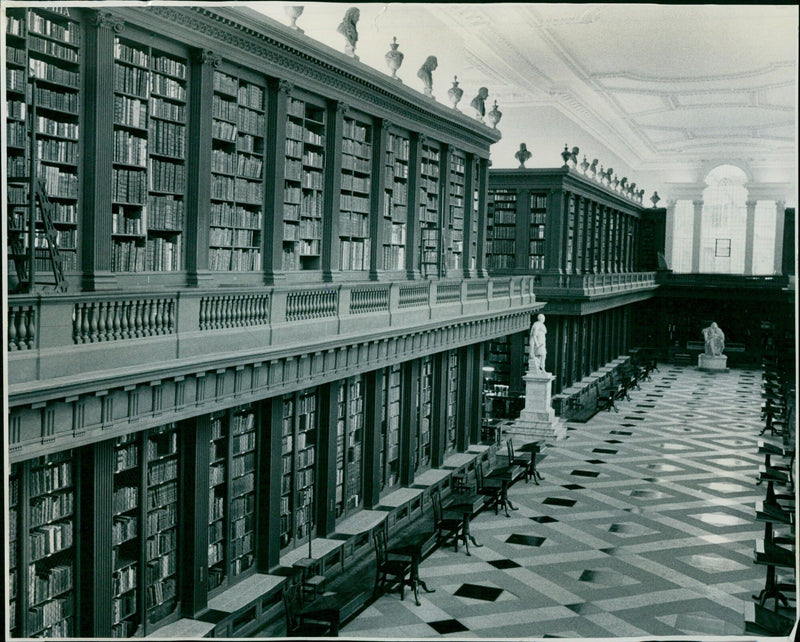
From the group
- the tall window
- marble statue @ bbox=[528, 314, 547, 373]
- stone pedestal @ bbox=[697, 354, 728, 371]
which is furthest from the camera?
the tall window

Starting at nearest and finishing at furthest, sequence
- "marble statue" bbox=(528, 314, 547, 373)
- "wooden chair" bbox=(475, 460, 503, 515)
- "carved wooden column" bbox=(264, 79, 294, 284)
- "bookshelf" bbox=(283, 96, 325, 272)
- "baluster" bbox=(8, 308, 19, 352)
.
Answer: "baluster" bbox=(8, 308, 19, 352)
"carved wooden column" bbox=(264, 79, 294, 284)
"bookshelf" bbox=(283, 96, 325, 272)
"wooden chair" bbox=(475, 460, 503, 515)
"marble statue" bbox=(528, 314, 547, 373)

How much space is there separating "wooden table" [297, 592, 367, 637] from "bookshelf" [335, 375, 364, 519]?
2.42 metres

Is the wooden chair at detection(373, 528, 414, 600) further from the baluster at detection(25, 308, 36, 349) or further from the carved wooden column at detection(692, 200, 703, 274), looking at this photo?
the carved wooden column at detection(692, 200, 703, 274)

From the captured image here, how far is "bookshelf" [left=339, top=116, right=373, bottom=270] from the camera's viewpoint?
10.8 m

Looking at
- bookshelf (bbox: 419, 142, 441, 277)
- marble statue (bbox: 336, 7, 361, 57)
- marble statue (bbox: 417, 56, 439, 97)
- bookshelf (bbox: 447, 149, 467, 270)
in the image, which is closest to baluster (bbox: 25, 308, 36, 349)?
marble statue (bbox: 336, 7, 361, 57)

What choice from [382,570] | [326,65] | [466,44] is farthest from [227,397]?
[466,44]

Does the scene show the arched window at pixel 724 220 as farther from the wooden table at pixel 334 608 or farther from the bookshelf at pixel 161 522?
the bookshelf at pixel 161 522

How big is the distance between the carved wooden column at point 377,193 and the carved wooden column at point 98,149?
5.21 meters

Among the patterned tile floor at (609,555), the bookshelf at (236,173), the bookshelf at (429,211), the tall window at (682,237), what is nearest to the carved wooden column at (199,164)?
the bookshelf at (236,173)

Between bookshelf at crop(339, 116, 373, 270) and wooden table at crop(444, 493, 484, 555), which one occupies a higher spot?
bookshelf at crop(339, 116, 373, 270)

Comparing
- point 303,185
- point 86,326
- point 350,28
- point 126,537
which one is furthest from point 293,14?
point 126,537

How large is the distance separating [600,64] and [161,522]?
14346 millimetres

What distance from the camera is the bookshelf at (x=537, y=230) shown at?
2125cm

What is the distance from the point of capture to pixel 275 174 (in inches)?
353
